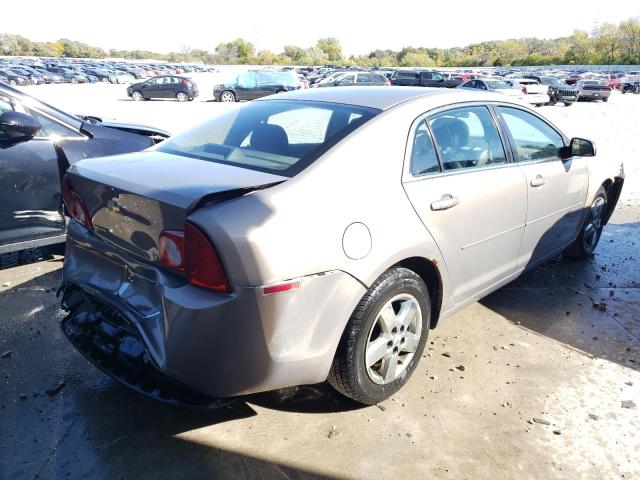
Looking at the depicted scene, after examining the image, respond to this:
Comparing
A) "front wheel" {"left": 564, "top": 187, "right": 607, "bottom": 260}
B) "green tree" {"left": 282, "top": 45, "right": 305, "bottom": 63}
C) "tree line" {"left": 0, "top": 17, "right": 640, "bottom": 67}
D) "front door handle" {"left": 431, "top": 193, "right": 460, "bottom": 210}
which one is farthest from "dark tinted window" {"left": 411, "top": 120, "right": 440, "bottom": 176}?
"green tree" {"left": 282, "top": 45, "right": 305, "bottom": 63}

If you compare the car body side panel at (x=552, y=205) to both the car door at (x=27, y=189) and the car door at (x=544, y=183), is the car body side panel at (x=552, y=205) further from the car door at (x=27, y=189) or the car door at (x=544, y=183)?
the car door at (x=27, y=189)

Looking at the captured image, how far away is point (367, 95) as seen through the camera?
10.1 ft

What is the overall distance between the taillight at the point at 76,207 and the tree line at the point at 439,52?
94827 mm

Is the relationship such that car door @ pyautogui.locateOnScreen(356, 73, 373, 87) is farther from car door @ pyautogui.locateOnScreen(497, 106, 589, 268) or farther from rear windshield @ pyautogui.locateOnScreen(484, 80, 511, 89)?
car door @ pyautogui.locateOnScreen(497, 106, 589, 268)

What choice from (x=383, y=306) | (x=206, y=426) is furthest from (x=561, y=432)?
(x=206, y=426)

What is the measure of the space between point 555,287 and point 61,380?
3.80 meters

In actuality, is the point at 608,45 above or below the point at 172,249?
above

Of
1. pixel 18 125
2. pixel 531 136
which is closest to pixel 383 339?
pixel 531 136

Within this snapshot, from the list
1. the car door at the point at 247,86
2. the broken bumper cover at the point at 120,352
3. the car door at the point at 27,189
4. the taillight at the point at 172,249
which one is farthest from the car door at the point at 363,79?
the taillight at the point at 172,249

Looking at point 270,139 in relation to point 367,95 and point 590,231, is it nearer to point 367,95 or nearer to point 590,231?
point 367,95

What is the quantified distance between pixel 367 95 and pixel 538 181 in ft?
4.69

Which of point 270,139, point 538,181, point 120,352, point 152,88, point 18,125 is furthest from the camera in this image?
point 152,88

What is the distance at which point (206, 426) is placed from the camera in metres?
2.58

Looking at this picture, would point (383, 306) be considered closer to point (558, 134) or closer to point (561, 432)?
point (561, 432)
